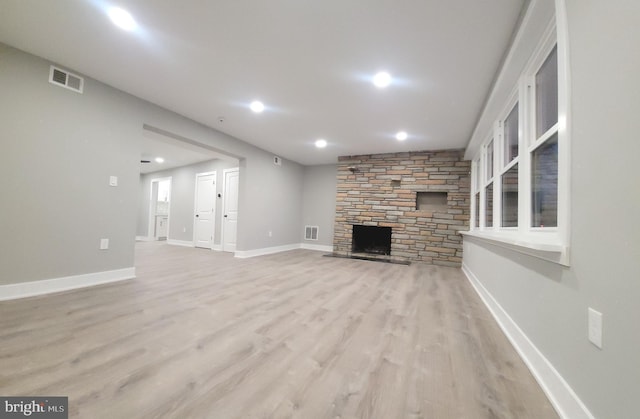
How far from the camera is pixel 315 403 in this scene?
109 centimetres

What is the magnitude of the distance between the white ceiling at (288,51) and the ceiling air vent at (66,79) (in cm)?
8

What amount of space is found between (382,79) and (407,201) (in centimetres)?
322

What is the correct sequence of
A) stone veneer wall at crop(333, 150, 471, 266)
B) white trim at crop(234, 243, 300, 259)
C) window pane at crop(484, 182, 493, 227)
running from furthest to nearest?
white trim at crop(234, 243, 300, 259), stone veneer wall at crop(333, 150, 471, 266), window pane at crop(484, 182, 493, 227)

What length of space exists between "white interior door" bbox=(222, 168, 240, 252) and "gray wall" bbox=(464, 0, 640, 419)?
577 cm

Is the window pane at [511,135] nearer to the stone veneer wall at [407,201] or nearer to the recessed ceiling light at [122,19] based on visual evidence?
the stone veneer wall at [407,201]

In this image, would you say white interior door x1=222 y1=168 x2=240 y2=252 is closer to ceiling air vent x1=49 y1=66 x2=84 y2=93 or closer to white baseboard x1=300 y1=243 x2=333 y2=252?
white baseboard x1=300 y1=243 x2=333 y2=252

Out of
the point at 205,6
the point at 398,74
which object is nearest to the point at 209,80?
the point at 205,6

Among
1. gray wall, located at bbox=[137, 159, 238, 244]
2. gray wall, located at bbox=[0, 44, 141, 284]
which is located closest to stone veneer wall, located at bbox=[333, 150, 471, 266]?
gray wall, located at bbox=[137, 159, 238, 244]

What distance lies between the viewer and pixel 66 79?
2559 mm

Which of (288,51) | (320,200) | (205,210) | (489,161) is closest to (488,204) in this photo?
(489,161)

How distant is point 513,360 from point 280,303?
1833 millimetres

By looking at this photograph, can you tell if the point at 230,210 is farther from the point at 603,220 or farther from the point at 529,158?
the point at 603,220

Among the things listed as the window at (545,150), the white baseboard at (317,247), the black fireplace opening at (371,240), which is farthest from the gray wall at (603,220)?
the white baseboard at (317,247)

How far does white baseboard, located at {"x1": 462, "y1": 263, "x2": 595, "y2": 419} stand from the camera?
1.01 m
